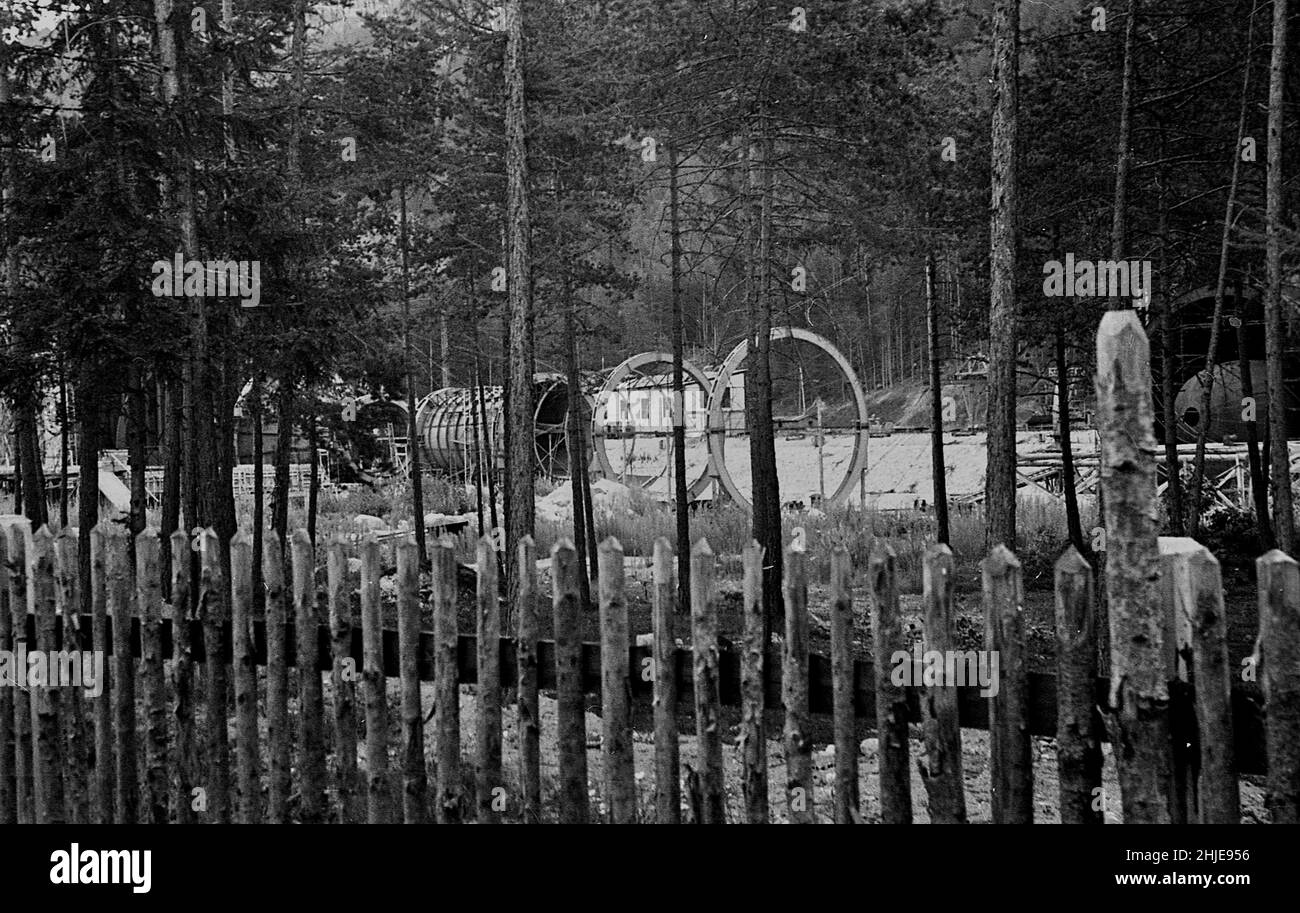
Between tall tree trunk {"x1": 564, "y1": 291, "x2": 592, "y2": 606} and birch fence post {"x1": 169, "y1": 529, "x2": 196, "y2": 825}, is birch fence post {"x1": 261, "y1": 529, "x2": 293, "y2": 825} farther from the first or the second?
tall tree trunk {"x1": 564, "y1": 291, "x2": 592, "y2": 606}

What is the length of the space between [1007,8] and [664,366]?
957 inches

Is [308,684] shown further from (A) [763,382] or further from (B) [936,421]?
(B) [936,421]

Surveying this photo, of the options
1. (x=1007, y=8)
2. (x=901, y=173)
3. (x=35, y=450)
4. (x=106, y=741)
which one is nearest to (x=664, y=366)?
(x=901, y=173)

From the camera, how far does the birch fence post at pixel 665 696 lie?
13.1 feet

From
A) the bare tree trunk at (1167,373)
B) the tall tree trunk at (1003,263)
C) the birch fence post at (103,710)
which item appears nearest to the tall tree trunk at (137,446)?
the birch fence post at (103,710)

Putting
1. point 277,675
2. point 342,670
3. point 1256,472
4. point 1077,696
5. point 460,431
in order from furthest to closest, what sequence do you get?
point 460,431, point 1256,472, point 277,675, point 342,670, point 1077,696

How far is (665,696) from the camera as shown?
13.3 feet

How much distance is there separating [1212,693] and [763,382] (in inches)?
503

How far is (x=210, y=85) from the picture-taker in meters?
16.6

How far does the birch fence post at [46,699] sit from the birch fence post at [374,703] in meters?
1.80

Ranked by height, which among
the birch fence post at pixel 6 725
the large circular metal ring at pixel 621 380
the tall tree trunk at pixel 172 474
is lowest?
the birch fence post at pixel 6 725

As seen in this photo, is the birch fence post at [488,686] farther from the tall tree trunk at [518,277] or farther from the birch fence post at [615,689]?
the tall tree trunk at [518,277]

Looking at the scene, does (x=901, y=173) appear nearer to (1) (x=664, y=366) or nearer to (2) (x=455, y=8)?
(2) (x=455, y=8)

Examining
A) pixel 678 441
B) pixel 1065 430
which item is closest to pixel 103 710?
pixel 678 441
